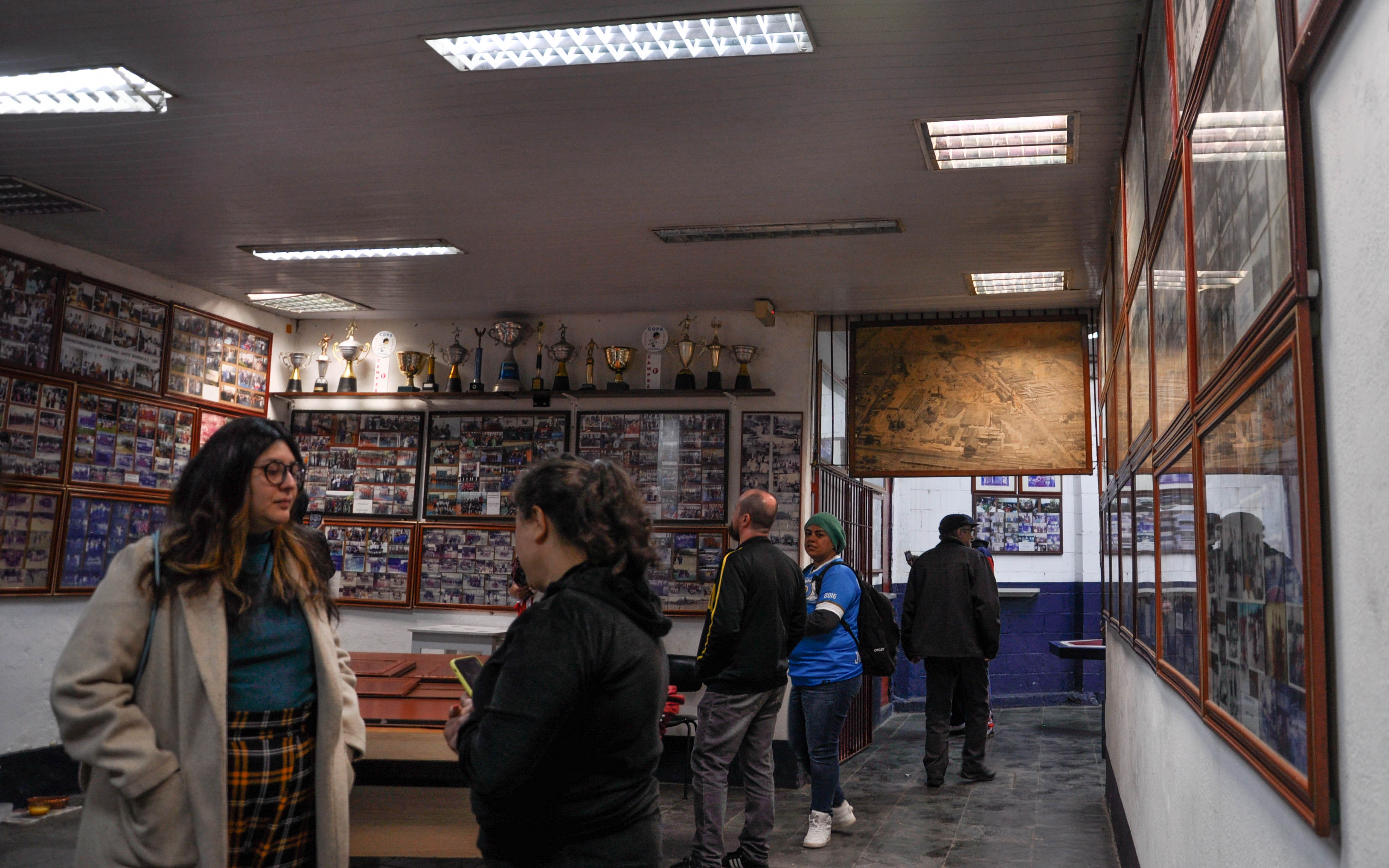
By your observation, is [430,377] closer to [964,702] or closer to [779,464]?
[779,464]

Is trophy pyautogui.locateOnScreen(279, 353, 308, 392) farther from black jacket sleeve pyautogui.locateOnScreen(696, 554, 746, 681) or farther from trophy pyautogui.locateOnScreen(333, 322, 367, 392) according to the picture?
black jacket sleeve pyautogui.locateOnScreen(696, 554, 746, 681)

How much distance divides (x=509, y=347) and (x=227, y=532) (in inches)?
223

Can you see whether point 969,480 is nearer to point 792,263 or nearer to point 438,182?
point 792,263

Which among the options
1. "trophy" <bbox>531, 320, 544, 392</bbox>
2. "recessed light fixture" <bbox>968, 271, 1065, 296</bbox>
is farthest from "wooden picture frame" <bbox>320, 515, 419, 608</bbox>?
"recessed light fixture" <bbox>968, 271, 1065, 296</bbox>

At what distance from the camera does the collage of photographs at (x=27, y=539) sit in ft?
19.0

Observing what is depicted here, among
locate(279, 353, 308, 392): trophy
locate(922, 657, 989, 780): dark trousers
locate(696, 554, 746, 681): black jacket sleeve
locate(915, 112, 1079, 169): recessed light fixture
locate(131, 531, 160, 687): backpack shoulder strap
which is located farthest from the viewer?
locate(279, 353, 308, 392): trophy

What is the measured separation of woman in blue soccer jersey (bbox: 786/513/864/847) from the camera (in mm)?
5172

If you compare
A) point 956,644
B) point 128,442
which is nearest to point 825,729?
point 956,644

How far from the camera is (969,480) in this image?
37.1ft

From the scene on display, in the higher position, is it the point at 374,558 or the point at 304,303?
the point at 304,303

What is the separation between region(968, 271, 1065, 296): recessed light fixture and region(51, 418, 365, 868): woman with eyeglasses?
4.98 meters

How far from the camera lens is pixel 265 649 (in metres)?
2.14

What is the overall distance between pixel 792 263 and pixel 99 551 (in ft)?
14.5

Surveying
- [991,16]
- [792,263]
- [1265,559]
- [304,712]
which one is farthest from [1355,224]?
[792,263]
